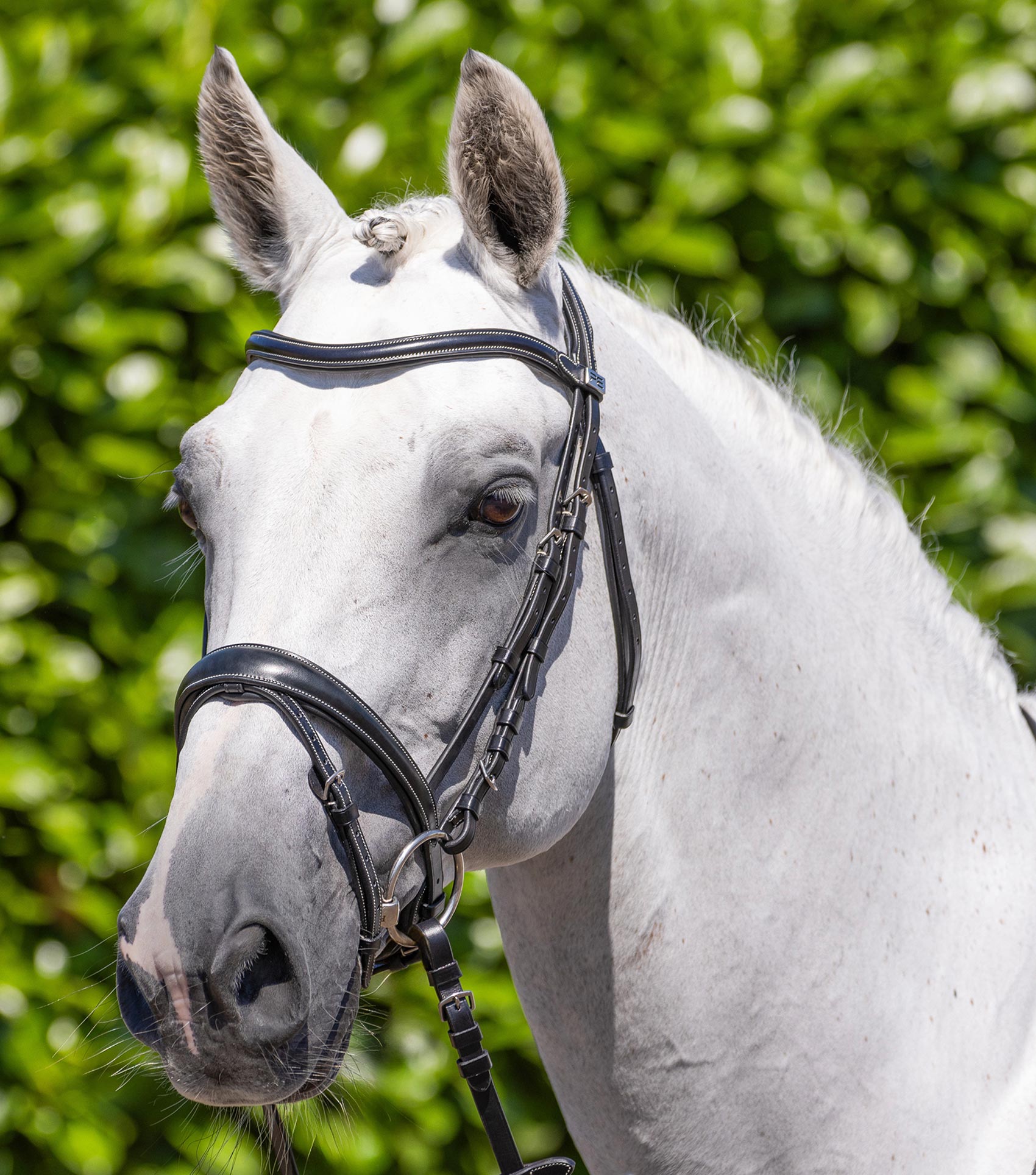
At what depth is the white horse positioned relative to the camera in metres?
1.12

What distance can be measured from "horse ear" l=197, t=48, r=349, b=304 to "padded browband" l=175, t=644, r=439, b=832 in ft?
2.06

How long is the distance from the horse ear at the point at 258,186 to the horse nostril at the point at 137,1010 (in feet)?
3.03

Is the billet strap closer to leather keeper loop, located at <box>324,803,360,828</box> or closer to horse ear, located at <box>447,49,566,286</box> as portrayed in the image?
leather keeper loop, located at <box>324,803,360,828</box>

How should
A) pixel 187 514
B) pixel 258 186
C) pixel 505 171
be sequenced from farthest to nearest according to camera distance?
1. pixel 258 186
2. pixel 187 514
3. pixel 505 171

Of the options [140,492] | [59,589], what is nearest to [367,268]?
[140,492]

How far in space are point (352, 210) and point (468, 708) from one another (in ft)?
5.90

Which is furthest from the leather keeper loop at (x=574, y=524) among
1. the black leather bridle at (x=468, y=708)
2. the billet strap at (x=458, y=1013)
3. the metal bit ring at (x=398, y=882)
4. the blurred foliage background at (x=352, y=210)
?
the blurred foliage background at (x=352, y=210)

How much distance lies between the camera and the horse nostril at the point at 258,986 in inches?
41.8

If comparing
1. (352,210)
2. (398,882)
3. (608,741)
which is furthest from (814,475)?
(352,210)

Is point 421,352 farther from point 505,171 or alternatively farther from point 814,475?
point 814,475

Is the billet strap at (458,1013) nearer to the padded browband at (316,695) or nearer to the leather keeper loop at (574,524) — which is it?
the padded browband at (316,695)

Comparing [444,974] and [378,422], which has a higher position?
[378,422]

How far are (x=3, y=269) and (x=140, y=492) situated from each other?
0.63m

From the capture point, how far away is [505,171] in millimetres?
1314
